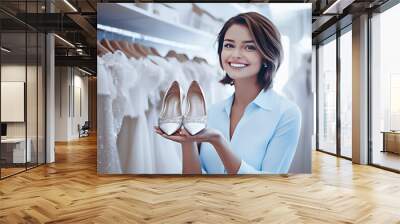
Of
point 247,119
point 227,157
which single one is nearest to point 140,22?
point 247,119

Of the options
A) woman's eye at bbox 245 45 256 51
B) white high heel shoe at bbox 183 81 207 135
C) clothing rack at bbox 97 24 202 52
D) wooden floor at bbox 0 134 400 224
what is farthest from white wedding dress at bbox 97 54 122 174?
woman's eye at bbox 245 45 256 51

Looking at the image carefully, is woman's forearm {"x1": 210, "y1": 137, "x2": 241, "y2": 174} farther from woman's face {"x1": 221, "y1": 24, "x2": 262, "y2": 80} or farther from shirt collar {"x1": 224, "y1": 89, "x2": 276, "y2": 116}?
woman's face {"x1": 221, "y1": 24, "x2": 262, "y2": 80}

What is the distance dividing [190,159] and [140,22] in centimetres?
234

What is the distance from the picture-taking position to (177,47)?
20.4 ft

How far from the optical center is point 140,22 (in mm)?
6223

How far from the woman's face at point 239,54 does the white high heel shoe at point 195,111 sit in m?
0.58

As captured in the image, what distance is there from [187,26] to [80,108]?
13545 millimetres

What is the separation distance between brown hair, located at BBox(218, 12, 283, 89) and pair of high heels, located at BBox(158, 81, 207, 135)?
0.52 meters

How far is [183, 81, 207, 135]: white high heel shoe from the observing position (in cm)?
620

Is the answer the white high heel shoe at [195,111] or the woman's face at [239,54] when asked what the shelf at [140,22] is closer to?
the woman's face at [239,54]

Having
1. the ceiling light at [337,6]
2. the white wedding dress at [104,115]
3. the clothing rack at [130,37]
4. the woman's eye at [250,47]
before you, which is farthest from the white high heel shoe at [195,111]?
the ceiling light at [337,6]

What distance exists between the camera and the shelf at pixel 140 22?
621 cm

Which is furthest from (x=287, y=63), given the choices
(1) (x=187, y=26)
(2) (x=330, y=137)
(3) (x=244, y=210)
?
(2) (x=330, y=137)

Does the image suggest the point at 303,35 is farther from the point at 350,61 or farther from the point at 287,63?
the point at 350,61
